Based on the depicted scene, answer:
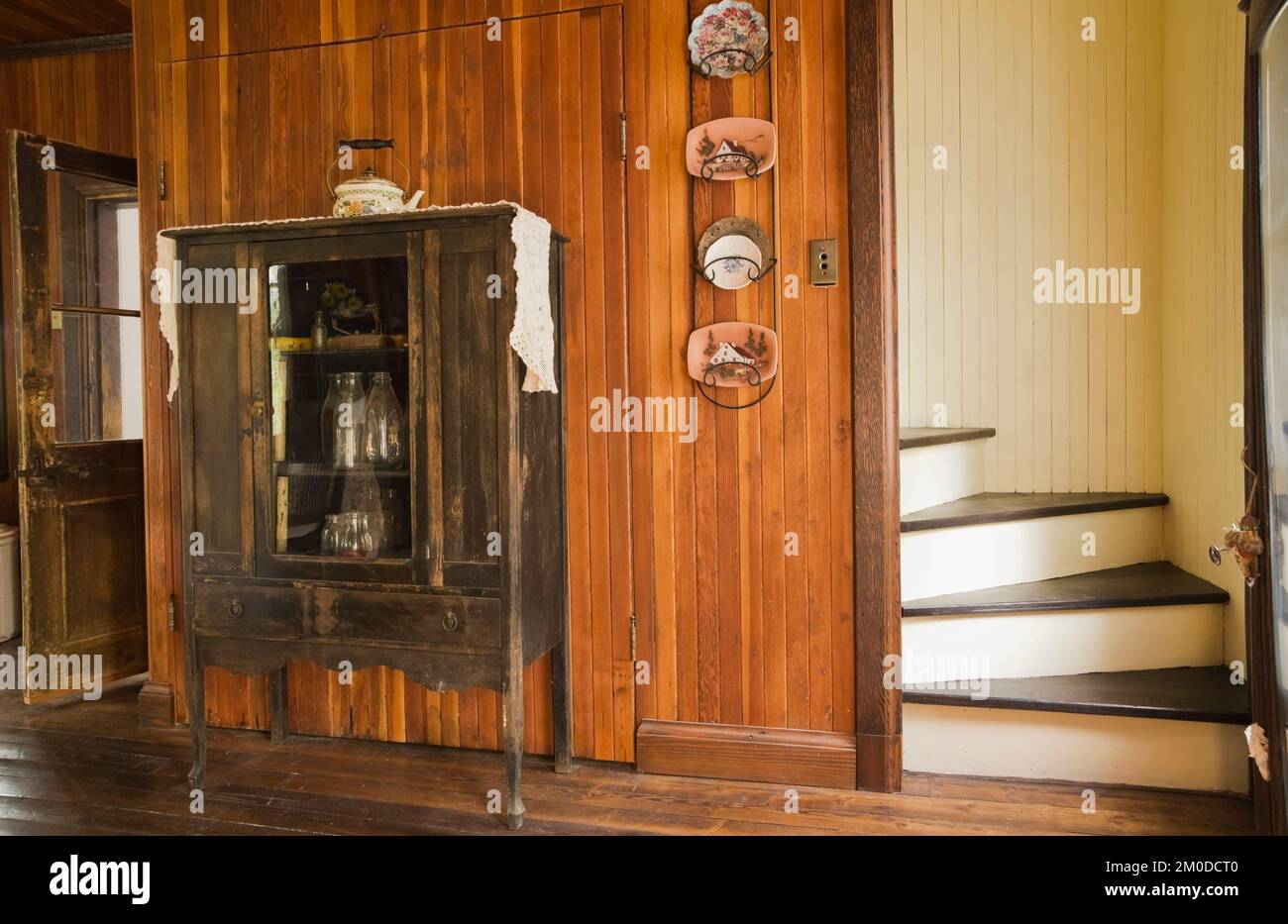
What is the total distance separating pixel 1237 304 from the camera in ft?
8.20

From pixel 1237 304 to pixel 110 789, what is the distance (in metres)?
3.74

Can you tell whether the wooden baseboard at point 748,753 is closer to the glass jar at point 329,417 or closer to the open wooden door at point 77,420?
the glass jar at point 329,417

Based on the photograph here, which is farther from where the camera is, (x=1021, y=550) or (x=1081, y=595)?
(x=1021, y=550)

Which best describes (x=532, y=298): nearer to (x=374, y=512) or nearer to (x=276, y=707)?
(x=374, y=512)

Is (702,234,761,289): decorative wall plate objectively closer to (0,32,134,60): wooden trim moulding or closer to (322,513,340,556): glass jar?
(322,513,340,556): glass jar

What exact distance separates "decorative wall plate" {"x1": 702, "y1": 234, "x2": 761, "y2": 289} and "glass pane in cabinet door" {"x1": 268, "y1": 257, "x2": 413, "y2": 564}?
91cm

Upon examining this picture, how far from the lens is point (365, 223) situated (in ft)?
7.67

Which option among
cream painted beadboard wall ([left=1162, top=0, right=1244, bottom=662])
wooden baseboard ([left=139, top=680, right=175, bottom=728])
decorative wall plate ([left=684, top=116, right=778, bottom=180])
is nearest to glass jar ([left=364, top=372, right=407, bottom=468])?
decorative wall plate ([left=684, top=116, right=778, bottom=180])

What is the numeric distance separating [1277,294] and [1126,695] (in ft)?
4.05

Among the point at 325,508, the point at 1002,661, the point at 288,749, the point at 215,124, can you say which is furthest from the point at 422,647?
the point at 215,124

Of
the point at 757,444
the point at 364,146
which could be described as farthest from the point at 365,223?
the point at 757,444

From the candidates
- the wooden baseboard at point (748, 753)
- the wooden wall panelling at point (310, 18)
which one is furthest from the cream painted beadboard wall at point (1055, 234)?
the wooden wall panelling at point (310, 18)

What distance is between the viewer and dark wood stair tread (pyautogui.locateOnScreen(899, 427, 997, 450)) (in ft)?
9.81

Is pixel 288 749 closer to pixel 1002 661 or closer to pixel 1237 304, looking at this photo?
pixel 1002 661
